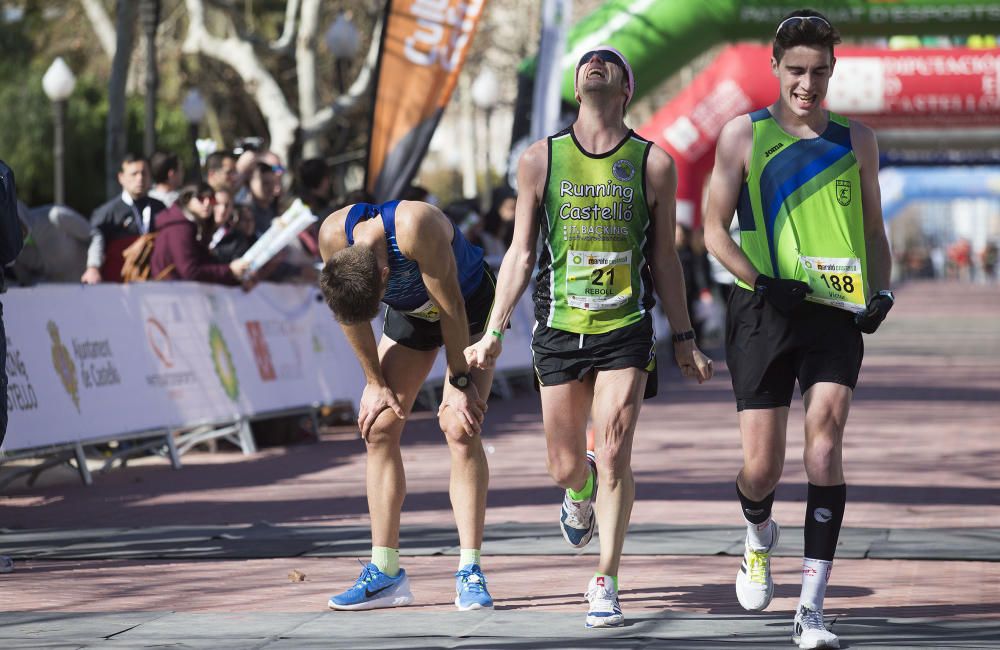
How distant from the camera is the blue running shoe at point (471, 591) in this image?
679 cm

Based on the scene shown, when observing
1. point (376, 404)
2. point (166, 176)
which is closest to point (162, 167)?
point (166, 176)

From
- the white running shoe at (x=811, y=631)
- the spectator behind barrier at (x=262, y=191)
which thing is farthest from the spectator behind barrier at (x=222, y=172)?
the white running shoe at (x=811, y=631)

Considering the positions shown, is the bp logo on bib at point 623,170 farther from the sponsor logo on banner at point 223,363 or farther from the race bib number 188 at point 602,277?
the sponsor logo on banner at point 223,363

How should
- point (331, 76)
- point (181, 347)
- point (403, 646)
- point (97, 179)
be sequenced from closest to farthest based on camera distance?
point (403, 646)
point (181, 347)
point (331, 76)
point (97, 179)

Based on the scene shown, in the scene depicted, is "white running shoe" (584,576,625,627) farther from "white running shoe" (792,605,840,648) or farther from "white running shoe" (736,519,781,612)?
"white running shoe" (792,605,840,648)

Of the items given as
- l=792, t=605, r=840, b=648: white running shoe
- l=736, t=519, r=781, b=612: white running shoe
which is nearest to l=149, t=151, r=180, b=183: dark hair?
l=736, t=519, r=781, b=612: white running shoe

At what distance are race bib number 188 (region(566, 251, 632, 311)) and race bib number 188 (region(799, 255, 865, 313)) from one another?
0.69 m

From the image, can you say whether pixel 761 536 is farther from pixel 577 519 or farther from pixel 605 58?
pixel 605 58

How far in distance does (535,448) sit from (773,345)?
7342mm

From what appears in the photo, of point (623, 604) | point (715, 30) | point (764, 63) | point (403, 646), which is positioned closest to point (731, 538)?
point (623, 604)

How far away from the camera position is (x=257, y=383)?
13758 mm

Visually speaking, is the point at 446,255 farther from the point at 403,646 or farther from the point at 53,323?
the point at 53,323

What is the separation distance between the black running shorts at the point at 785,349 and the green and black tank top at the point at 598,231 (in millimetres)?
389

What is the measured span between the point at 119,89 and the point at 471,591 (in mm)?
13463
